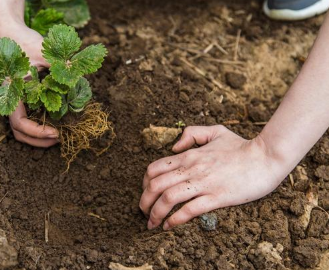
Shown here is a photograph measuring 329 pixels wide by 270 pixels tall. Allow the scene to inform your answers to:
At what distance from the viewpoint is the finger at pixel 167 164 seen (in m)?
2.07

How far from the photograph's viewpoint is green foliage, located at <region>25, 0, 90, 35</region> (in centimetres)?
246

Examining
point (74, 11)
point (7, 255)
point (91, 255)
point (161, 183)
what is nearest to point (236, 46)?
point (74, 11)

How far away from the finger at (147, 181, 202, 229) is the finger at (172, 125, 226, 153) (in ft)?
0.77

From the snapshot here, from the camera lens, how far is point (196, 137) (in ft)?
7.14

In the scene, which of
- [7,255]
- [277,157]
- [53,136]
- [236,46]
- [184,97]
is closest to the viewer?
[7,255]

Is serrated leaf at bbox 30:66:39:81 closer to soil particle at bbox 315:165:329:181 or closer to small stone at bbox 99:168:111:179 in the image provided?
small stone at bbox 99:168:111:179

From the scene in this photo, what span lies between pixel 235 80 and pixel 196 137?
60 centimetres

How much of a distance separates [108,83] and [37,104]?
21.9 inches

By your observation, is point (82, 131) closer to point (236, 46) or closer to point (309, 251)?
point (309, 251)

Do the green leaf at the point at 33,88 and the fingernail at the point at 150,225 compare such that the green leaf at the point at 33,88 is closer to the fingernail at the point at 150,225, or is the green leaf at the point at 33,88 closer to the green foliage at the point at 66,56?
the green foliage at the point at 66,56

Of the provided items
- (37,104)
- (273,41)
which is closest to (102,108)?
(37,104)

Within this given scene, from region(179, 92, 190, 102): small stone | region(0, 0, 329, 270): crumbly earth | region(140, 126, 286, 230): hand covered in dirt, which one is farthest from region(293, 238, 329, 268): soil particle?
region(179, 92, 190, 102): small stone

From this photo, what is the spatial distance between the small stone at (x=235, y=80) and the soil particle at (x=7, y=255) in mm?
1330

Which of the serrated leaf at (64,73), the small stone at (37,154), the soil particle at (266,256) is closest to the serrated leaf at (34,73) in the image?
the serrated leaf at (64,73)
